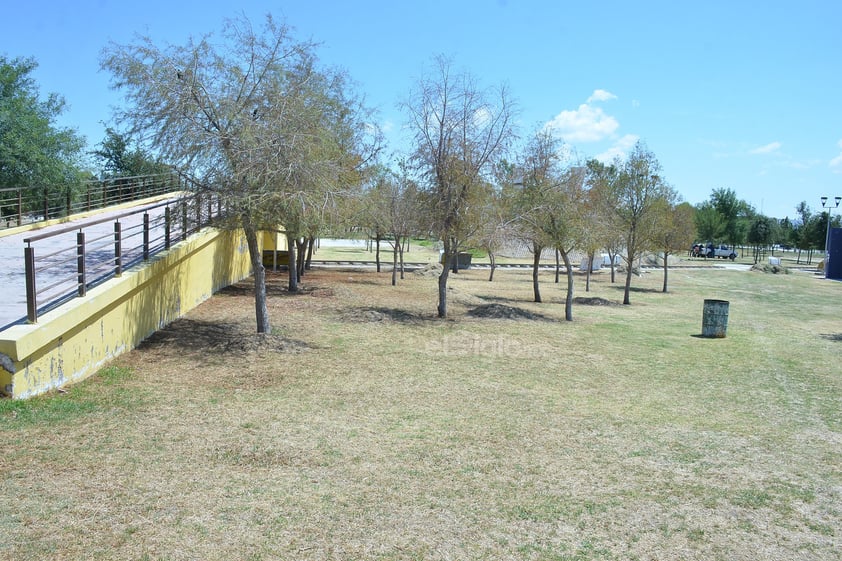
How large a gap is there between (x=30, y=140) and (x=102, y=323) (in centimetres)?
1917

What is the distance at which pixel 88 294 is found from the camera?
872 cm

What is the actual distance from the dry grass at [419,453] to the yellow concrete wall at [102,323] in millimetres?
312

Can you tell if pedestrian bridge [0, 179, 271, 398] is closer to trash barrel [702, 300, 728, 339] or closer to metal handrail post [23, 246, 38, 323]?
metal handrail post [23, 246, 38, 323]

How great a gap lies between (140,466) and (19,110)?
2458 cm

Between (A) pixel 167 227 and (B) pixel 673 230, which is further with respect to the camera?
(B) pixel 673 230

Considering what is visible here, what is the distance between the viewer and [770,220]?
69.8m

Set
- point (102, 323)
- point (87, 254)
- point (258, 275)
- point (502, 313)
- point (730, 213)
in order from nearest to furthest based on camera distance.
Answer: point (102, 323) → point (258, 275) → point (87, 254) → point (502, 313) → point (730, 213)

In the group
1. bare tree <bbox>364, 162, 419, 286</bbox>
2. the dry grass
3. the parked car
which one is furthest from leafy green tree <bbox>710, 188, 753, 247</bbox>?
the dry grass

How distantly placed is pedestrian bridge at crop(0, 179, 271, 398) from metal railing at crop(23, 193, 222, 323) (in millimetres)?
18

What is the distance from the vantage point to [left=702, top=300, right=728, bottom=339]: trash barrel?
15.4m

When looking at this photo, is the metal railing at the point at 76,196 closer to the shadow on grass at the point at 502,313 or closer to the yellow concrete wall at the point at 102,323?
the yellow concrete wall at the point at 102,323

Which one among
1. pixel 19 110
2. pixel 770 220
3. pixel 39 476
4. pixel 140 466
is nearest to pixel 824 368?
pixel 140 466

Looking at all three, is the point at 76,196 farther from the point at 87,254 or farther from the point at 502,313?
the point at 502,313

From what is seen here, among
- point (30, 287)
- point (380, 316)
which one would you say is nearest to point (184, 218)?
point (30, 287)
